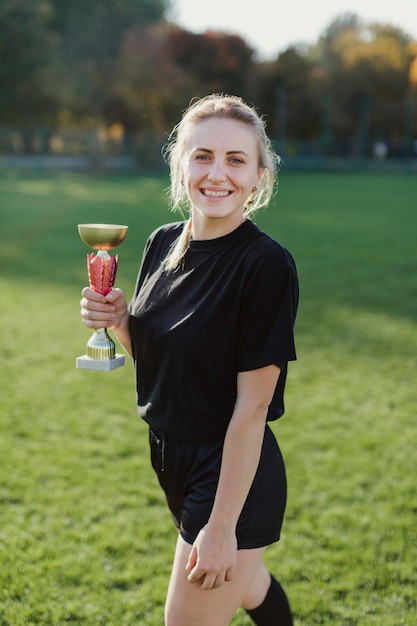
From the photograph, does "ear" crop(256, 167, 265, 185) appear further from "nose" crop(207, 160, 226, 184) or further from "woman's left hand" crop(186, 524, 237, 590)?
"woman's left hand" crop(186, 524, 237, 590)

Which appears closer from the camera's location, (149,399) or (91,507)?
(149,399)

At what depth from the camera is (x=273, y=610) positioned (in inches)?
99.4

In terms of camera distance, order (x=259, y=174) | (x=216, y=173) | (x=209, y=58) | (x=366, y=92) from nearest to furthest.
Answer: (x=216, y=173) → (x=259, y=174) → (x=209, y=58) → (x=366, y=92)

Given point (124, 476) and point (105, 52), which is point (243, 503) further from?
point (105, 52)

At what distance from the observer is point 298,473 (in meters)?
4.46

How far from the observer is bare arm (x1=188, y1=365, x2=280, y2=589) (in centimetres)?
195

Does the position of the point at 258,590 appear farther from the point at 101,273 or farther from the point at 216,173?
the point at 216,173

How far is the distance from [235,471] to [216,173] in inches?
33.6

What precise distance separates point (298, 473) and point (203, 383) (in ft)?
8.36

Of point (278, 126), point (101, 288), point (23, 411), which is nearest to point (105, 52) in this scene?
point (278, 126)

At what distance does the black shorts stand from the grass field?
3.81 ft

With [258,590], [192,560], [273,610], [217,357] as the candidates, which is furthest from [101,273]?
[273,610]

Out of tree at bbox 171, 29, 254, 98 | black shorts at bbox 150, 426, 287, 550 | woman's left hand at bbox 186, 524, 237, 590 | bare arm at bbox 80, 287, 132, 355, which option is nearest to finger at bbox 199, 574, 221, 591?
woman's left hand at bbox 186, 524, 237, 590

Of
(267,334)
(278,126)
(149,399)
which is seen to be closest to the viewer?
(267,334)
